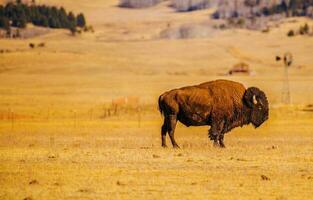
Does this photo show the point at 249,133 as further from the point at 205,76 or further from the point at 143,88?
the point at 205,76

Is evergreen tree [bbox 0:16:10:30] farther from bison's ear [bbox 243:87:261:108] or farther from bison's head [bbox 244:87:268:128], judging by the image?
bison's ear [bbox 243:87:261:108]

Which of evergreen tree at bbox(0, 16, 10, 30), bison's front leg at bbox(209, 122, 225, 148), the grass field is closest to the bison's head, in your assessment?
the grass field

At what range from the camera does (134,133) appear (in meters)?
35.2

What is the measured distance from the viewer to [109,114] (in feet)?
152

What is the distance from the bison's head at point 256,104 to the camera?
1003 inches

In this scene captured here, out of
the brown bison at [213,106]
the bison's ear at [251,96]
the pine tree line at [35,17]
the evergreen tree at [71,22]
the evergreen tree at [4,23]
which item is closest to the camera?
the brown bison at [213,106]

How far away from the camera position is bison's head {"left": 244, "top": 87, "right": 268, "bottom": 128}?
83.6ft

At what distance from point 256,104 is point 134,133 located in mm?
10270

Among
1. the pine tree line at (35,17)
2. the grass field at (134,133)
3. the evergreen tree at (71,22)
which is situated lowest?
the evergreen tree at (71,22)

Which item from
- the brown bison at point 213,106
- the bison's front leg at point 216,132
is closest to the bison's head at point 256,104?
the brown bison at point 213,106

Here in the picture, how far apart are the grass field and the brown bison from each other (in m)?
0.72

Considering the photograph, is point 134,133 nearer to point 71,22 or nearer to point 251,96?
point 251,96

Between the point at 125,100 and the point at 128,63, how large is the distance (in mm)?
40652

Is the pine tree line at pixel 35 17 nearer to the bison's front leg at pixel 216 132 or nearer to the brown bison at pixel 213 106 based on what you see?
the brown bison at pixel 213 106
